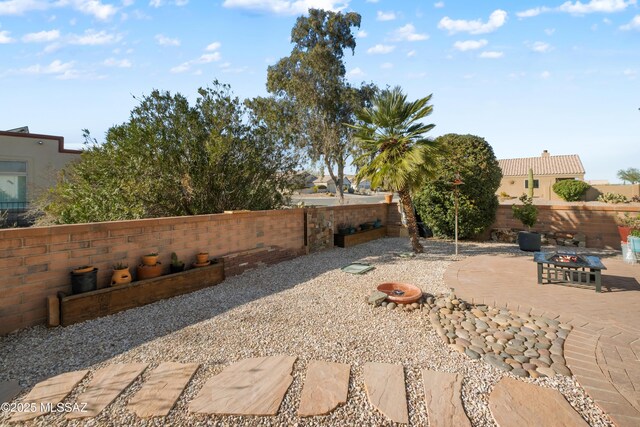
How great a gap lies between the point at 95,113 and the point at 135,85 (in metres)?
1.46

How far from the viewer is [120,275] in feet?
16.0

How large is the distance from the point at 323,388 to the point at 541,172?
4214cm

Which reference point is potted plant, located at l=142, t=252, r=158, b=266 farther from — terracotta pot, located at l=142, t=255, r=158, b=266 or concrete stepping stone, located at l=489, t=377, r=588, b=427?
concrete stepping stone, located at l=489, t=377, r=588, b=427

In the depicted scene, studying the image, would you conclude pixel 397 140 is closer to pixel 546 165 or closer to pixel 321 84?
pixel 321 84

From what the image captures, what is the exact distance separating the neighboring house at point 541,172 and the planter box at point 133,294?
35450mm

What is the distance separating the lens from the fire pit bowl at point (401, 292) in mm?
4914

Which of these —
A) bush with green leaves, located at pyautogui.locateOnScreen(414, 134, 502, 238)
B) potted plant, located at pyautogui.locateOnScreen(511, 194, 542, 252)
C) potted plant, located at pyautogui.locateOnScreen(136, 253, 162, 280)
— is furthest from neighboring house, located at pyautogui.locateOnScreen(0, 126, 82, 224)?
potted plant, located at pyautogui.locateOnScreen(511, 194, 542, 252)

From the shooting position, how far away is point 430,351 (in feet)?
11.6

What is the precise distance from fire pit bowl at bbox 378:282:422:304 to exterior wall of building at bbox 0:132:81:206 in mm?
16857

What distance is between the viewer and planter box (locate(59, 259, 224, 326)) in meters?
4.24

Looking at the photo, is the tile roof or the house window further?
the tile roof

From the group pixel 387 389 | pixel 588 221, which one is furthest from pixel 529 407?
pixel 588 221

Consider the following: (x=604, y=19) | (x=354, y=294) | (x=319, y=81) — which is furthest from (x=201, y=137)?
(x=319, y=81)

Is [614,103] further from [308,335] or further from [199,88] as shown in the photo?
[199,88]
